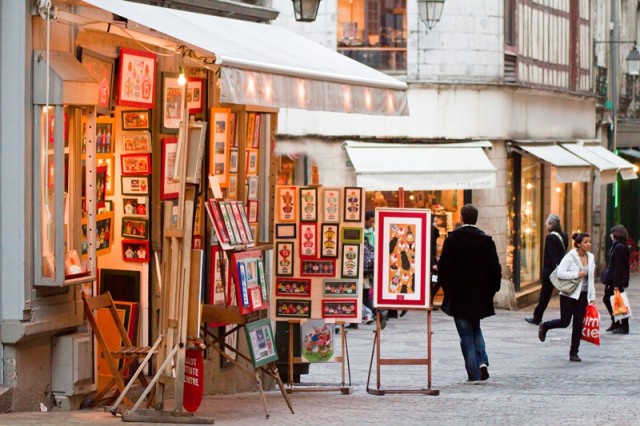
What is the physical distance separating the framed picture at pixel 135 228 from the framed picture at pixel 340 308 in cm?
198

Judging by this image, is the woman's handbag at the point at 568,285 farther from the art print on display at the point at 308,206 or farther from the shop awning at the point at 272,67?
the art print on display at the point at 308,206

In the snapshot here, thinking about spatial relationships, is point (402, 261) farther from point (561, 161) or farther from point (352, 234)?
point (561, 161)

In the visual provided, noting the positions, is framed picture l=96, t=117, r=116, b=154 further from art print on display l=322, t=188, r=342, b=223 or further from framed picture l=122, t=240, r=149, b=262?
art print on display l=322, t=188, r=342, b=223

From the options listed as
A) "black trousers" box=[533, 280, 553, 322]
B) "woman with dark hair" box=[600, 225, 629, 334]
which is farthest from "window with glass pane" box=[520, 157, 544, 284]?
"woman with dark hair" box=[600, 225, 629, 334]

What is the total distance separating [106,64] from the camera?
1141cm

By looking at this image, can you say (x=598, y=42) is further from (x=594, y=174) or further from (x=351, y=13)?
(x=351, y=13)

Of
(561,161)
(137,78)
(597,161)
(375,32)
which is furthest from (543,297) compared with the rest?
(137,78)

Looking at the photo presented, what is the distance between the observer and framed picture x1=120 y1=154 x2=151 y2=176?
1204cm

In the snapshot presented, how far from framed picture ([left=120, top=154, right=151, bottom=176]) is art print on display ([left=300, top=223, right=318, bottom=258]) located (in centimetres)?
182

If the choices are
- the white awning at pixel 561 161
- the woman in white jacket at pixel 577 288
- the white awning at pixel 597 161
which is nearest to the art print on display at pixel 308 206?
the woman in white jacket at pixel 577 288

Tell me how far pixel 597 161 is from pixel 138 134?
19.5 m

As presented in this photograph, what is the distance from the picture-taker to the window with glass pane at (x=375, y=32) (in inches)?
1011

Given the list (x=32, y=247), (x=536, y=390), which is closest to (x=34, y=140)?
(x=32, y=247)

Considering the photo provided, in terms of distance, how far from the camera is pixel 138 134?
1207 cm
